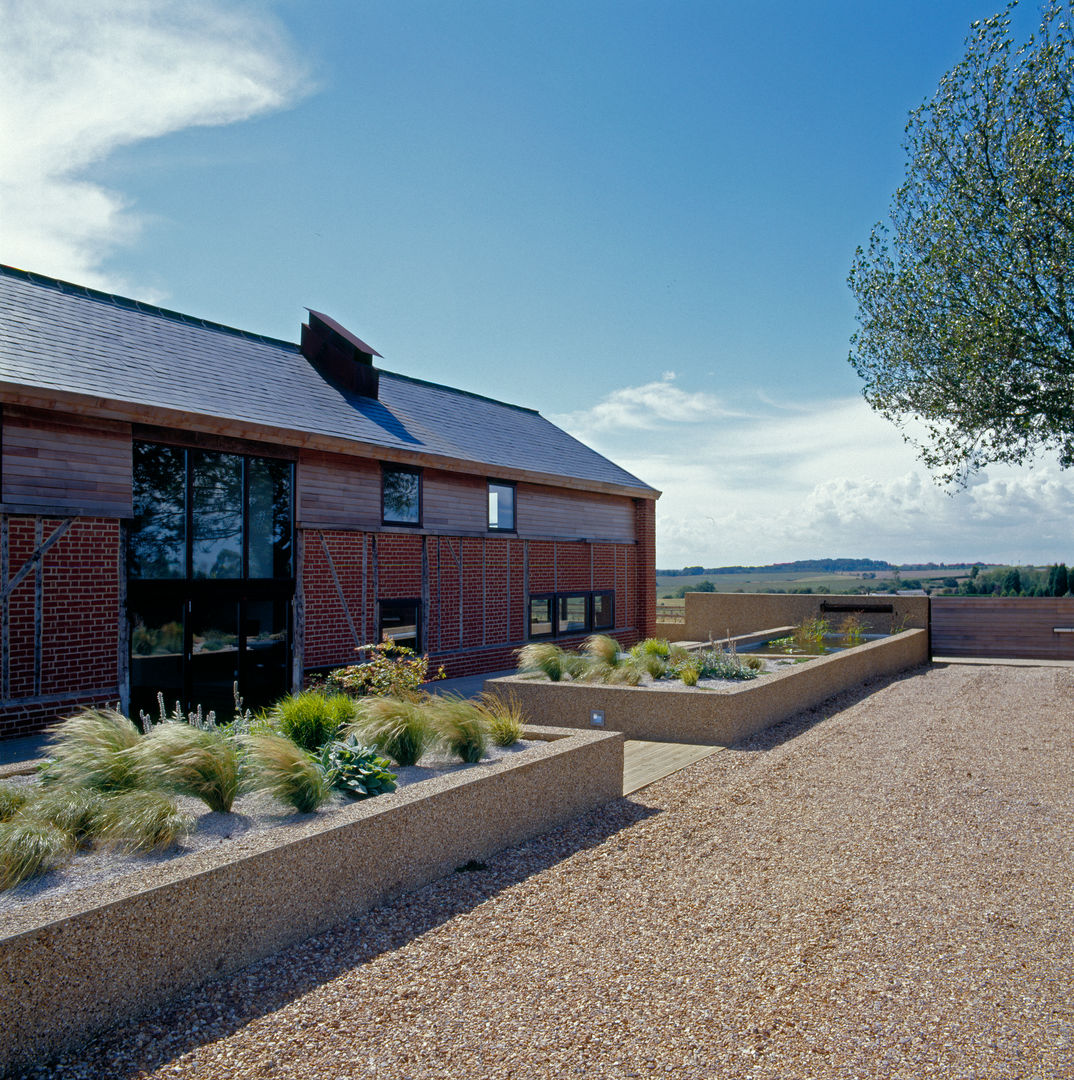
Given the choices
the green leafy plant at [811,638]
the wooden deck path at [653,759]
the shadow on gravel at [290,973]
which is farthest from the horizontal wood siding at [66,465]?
the green leafy plant at [811,638]

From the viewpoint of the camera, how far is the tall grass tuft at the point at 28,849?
376cm

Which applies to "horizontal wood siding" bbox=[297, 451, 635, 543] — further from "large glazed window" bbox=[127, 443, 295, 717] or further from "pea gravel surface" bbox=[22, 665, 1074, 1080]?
"pea gravel surface" bbox=[22, 665, 1074, 1080]

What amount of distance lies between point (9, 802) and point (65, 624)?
Answer: 4935 millimetres

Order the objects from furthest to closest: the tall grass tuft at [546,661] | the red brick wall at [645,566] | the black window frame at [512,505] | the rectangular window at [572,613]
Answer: the red brick wall at [645,566], the rectangular window at [572,613], the black window frame at [512,505], the tall grass tuft at [546,661]

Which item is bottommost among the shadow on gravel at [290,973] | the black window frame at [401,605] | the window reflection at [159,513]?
the shadow on gravel at [290,973]

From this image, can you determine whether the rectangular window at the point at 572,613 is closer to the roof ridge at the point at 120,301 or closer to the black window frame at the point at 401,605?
the black window frame at the point at 401,605

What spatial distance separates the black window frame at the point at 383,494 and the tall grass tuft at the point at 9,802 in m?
8.46

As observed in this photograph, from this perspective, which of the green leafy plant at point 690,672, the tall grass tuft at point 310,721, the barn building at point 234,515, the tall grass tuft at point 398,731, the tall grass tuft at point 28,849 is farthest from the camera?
the green leafy plant at point 690,672

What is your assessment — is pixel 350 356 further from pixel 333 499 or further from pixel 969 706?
pixel 969 706

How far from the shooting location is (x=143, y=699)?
9.74m

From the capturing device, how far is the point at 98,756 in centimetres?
506

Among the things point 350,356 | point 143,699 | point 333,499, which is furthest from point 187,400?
point 350,356

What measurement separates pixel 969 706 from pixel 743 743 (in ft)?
15.6

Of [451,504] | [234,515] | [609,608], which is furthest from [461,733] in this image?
[609,608]
